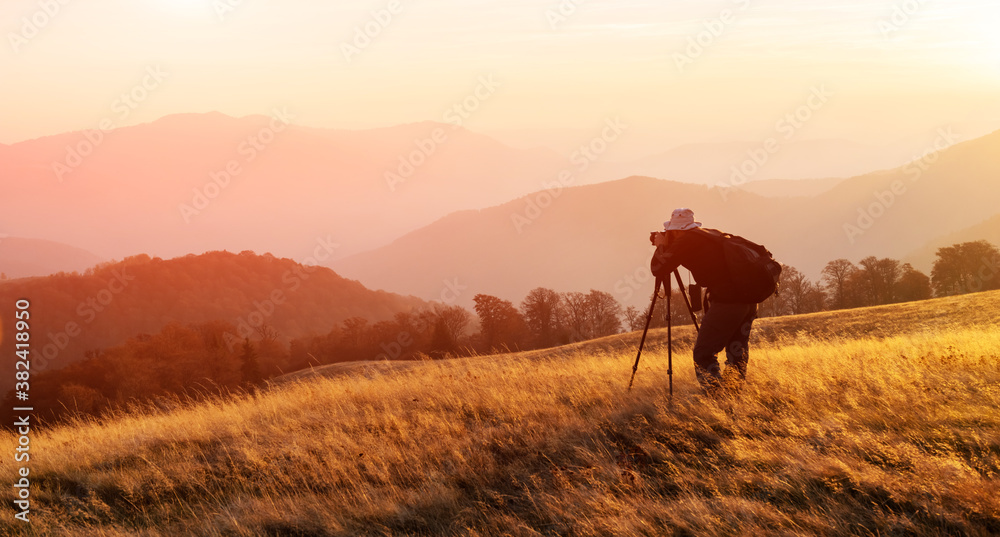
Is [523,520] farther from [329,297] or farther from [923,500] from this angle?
[329,297]

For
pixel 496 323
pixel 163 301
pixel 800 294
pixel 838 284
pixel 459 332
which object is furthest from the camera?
pixel 163 301

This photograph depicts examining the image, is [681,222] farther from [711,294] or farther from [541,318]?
[541,318]

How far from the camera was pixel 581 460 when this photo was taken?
5.95 meters

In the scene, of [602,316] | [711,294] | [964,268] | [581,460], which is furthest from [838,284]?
[581,460]

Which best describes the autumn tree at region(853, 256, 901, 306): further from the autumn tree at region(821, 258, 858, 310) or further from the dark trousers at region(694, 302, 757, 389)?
the dark trousers at region(694, 302, 757, 389)

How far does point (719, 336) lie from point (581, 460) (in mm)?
2362

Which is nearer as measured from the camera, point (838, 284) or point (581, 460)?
point (581, 460)

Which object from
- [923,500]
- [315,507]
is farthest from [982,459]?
[315,507]

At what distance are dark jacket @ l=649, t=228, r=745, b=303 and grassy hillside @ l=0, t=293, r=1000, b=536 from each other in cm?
128

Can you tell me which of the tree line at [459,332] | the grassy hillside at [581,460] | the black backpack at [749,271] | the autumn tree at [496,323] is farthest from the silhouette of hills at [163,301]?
the black backpack at [749,271]

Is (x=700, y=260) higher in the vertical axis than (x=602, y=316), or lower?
higher

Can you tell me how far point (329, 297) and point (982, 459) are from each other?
20109cm

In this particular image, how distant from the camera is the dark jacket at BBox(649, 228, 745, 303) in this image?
7.13m

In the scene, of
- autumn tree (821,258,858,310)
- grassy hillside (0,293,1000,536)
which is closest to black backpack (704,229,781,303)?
grassy hillside (0,293,1000,536)
